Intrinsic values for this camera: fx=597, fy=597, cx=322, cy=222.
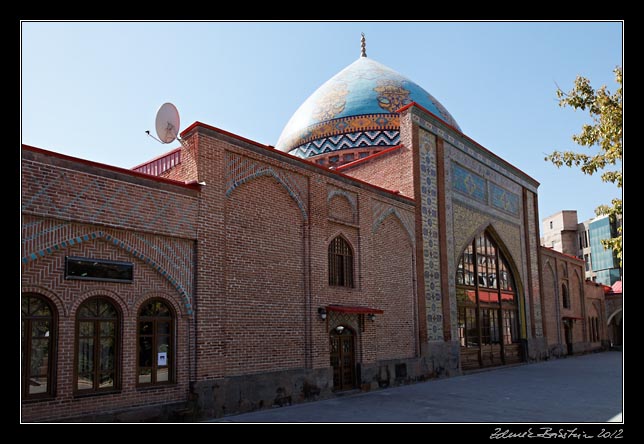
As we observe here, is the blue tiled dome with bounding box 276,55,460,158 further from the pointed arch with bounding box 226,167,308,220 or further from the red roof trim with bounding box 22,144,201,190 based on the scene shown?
the red roof trim with bounding box 22,144,201,190

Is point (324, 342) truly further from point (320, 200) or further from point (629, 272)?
point (629, 272)

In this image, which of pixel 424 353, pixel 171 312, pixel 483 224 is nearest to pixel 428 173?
pixel 483 224

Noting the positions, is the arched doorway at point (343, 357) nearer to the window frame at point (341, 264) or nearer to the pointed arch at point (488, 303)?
the window frame at point (341, 264)

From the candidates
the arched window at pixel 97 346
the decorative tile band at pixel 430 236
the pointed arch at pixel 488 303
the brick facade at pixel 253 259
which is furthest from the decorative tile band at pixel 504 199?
the arched window at pixel 97 346

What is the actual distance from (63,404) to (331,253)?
24.3 feet

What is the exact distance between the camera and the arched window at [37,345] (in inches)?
337

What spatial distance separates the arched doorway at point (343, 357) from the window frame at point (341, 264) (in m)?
1.12

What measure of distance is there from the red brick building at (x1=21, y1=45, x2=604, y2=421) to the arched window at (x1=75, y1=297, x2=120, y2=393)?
0.02 metres

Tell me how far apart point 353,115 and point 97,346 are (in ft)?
53.9

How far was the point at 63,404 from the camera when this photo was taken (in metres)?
8.78

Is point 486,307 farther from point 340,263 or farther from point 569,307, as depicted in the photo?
point 569,307

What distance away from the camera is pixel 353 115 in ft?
78.3

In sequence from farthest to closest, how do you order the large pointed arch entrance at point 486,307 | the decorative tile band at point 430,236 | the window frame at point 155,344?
Result: the large pointed arch entrance at point 486,307, the decorative tile band at point 430,236, the window frame at point 155,344

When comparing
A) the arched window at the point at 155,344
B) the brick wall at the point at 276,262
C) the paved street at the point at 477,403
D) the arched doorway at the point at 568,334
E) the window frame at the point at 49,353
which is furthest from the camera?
the arched doorway at the point at 568,334
